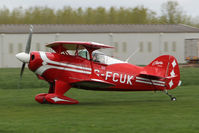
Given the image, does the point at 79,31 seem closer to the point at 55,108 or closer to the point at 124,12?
the point at 124,12

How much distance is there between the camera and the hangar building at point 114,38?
3994 centimetres

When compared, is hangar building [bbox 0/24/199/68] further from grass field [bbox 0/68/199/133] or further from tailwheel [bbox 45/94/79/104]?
tailwheel [bbox 45/94/79/104]

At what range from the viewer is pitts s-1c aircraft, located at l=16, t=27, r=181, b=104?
1425 centimetres

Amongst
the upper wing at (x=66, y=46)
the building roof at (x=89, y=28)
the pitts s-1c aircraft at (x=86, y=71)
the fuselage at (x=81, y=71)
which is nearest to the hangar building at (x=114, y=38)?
the building roof at (x=89, y=28)

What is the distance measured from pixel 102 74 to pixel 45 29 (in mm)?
27959

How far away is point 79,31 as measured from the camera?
41.7m

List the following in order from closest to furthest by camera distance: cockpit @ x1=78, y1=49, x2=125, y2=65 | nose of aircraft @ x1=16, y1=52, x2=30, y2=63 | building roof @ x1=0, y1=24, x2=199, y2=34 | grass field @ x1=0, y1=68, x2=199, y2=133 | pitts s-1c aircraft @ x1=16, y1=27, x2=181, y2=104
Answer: grass field @ x1=0, y1=68, x2=199, y2=133
nose of aircraft @ x1=16, y1=52, x2=30, y2=63
pitts s-1c aircraft @ x1=16, y1=27, x2=181, y2=104
cockpit @ x1=78, y1=49, x2=125, y2=65
building roof @ x1=0, y1=24, x2=199, y2=34

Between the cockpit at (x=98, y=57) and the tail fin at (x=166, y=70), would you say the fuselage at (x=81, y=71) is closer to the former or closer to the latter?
the cockpit at (x=98, y=57)

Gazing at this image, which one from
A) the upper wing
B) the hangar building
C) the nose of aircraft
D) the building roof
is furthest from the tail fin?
the building roof

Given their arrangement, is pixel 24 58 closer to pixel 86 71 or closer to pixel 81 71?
pixel 81 71

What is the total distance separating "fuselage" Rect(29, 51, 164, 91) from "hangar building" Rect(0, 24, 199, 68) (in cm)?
2462

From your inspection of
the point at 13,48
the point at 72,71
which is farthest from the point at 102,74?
the point at 13,48

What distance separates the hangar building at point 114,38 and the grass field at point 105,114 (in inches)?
901

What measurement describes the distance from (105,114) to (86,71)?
344 centimetres
